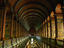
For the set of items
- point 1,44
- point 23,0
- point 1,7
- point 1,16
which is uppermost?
point 23,0

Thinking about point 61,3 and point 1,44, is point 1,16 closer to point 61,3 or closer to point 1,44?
point 1,44

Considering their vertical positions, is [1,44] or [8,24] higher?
[8,24]

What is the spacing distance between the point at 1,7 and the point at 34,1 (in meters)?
7.20

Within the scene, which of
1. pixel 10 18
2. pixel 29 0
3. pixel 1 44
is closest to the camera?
pixel 1 44

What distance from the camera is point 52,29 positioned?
17.7 m

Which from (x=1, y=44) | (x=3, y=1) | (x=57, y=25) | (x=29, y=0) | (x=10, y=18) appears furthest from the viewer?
(x=29, y=0)

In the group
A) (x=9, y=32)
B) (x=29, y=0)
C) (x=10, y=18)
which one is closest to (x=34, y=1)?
(x=29, y=0)

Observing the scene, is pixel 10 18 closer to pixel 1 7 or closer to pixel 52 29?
pixel 1 7

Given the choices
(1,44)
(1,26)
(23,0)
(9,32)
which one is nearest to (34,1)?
(23,0)

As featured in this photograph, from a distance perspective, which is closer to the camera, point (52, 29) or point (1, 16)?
point (1, 16)

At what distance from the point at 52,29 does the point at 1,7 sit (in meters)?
8.94

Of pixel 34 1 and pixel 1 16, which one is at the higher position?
pixel 34 1

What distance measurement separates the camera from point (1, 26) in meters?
12.7

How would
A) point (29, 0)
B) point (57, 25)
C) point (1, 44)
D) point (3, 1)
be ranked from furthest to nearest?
point (29, 0)
point (57, 25)
point (3, 1)
point (1, 44)
